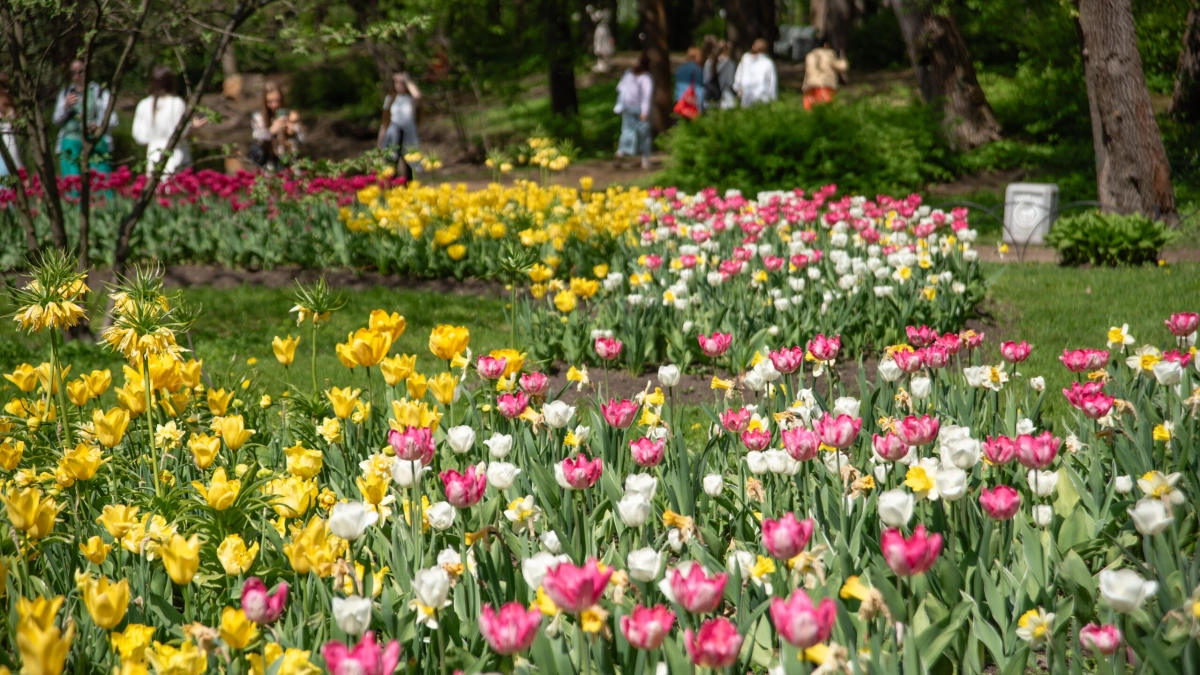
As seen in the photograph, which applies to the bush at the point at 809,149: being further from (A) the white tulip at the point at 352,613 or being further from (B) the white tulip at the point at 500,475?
(A) the white tulip at the point at 352,613

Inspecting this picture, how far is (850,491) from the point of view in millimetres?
2822

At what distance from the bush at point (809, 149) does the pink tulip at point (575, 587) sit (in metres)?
11.6

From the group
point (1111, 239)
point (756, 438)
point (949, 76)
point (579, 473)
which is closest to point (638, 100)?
point (949, 76)

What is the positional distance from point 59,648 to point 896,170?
12.7 metres

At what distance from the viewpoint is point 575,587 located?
173cm

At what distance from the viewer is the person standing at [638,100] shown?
58.2 ft

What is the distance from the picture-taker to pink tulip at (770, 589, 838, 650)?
5.34ft

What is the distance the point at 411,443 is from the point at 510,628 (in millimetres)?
780

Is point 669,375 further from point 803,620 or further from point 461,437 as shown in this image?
point 803,620

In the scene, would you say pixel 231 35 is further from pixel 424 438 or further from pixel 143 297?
pixel 424 438

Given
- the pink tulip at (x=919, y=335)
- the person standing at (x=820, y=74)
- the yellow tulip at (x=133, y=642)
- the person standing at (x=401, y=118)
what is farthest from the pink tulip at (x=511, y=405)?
the person standing at (x=820, y=74)

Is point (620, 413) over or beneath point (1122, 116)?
beneath

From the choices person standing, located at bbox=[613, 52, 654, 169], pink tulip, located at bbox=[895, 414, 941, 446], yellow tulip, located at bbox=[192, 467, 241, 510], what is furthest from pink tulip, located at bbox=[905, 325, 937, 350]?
person standing, located at bbox=[613, 52, 654, 169]

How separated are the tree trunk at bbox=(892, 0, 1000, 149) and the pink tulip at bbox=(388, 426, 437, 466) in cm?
1373
